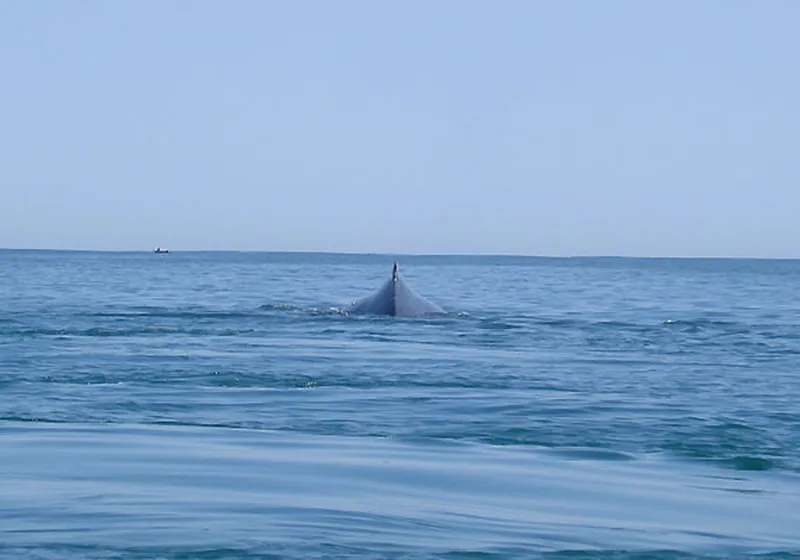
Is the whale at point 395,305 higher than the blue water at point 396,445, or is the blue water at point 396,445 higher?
the whale at point 395,305

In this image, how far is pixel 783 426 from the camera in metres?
15.5

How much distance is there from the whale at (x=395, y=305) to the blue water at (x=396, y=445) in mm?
7248

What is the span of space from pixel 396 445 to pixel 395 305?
23103 millimetres

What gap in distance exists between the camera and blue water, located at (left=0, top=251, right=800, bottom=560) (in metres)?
9.64

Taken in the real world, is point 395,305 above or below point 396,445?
above

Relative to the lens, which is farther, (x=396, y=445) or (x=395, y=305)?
(x=395, y=305)

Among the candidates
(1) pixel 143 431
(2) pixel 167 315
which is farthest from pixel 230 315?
(1) pixel 143 431

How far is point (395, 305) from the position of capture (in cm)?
3697

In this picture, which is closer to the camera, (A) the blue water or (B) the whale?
(A) the blue water

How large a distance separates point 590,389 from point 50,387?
6.58 metres

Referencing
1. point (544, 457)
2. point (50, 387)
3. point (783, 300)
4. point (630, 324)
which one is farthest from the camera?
point (783, 300)

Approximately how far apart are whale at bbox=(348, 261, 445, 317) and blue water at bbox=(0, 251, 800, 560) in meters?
7.25

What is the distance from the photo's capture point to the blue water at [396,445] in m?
9.64

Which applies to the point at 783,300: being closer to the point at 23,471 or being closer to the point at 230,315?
the point at 230,315
